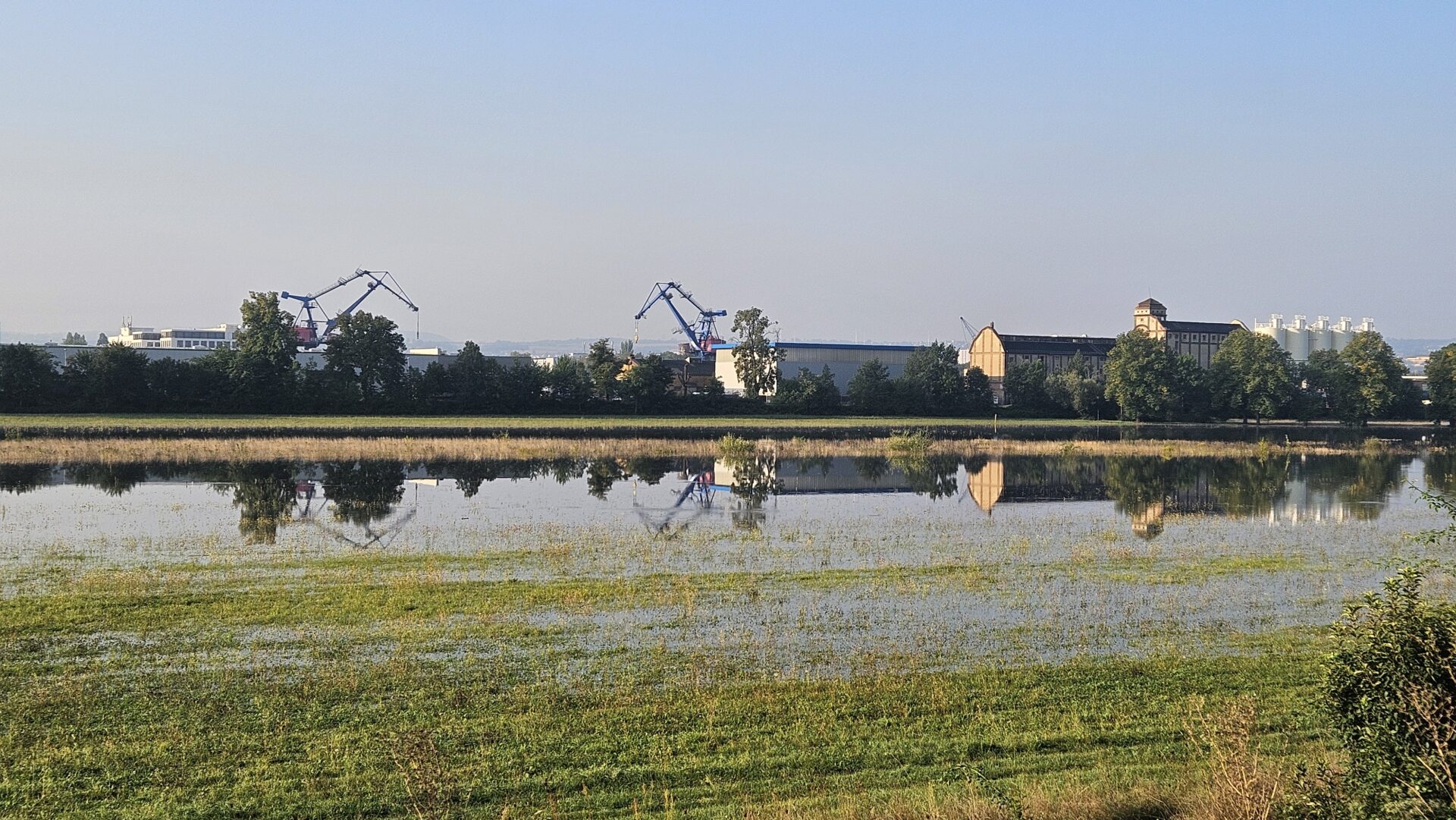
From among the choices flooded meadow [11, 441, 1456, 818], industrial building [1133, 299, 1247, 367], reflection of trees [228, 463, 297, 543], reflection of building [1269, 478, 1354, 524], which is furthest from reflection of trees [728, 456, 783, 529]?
industrial building [1133, 299, 1247, 367]

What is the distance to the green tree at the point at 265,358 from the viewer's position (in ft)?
266

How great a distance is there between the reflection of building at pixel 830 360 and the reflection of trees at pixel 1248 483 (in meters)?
67.3

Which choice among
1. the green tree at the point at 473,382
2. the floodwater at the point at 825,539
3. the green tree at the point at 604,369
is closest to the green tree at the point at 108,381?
the green tree at the point at 473,382

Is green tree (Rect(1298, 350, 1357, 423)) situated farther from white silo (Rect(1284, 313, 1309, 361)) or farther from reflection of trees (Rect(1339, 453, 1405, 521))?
white silo (Rect(1284, 313, 1309, 361))

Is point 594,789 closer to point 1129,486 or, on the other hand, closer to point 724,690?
point 724,690

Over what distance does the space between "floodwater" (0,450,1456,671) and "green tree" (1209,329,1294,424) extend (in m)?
47.2

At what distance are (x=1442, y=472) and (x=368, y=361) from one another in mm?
69920

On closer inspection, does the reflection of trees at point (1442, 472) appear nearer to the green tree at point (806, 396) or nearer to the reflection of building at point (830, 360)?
the green tree at point (806, 396)

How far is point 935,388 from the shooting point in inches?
4011

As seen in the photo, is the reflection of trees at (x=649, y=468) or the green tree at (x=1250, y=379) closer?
the reflection of trees at (x=649, y=468)

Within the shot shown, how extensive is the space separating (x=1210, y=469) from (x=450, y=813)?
157 ft

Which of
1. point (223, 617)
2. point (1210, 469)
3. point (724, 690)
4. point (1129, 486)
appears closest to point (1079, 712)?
point (724, 690)

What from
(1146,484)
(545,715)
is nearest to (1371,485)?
(1146,484)

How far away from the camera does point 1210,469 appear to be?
50.8 m
